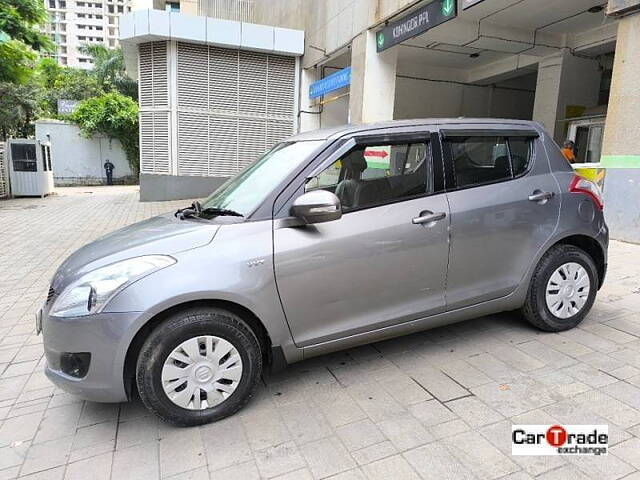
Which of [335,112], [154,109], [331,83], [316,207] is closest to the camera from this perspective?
[316,207]

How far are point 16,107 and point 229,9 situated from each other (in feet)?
49.5

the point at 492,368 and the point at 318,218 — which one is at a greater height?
the point at 318,218

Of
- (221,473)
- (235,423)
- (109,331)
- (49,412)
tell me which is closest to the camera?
(221,473)

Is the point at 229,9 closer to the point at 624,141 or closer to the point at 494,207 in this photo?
the point at 624,141

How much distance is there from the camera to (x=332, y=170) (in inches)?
123

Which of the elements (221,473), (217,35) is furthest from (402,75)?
(221,473)

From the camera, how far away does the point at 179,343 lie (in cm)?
253

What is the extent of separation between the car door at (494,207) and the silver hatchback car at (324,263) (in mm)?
11

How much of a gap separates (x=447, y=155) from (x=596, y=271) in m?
1.71

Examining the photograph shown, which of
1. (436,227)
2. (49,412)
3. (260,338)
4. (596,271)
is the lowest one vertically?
(49,412)

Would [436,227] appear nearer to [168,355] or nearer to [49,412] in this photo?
[168,355]

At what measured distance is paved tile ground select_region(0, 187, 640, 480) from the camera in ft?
7.60

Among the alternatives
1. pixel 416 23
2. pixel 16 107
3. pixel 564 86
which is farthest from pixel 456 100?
pixel 16 107

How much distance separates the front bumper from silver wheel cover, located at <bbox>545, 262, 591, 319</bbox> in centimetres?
305
